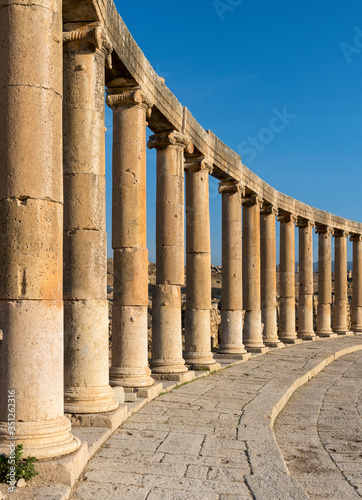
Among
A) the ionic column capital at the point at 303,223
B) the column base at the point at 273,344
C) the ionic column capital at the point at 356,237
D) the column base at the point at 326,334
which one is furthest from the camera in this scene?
the ionic column capital at the point at 356,237

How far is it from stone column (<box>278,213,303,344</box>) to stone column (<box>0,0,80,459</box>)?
27.3 m

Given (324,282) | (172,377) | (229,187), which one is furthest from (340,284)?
(172,377)

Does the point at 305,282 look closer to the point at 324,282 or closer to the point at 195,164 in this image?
the point at 324,282

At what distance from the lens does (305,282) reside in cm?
3869

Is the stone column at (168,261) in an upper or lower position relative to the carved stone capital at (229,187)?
lower

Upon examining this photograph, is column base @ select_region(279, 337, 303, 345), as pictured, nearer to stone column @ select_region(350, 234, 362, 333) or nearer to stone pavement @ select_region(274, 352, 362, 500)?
stone column @ select_region(350, 234, 362, 333)

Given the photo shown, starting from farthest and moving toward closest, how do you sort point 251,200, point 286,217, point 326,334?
point 326,334, point 286,217, point 251,200

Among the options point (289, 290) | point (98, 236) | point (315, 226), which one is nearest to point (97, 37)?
point (98, 236)

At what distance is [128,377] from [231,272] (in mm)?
11732

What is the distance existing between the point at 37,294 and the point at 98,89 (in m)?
5.61

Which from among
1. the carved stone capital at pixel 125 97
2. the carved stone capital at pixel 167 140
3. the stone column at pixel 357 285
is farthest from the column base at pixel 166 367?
the stone column at pixel 357 285

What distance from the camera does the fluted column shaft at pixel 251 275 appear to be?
2956 cm

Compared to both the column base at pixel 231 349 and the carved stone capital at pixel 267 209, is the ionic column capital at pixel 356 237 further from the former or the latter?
the column base at pixel 231 349

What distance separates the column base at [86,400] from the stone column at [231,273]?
46.1 ft
